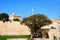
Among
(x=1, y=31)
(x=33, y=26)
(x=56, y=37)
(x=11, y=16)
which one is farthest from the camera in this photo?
(x=11, y=16)

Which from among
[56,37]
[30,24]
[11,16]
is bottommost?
[56,37]

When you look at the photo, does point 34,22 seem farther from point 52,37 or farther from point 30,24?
point 52,37

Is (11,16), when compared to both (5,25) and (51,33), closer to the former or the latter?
(5,25)

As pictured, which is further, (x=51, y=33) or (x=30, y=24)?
(x=30, y=24)

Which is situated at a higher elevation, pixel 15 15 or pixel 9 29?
pixel 15 15

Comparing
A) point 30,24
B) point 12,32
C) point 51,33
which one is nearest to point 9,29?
point 12,32

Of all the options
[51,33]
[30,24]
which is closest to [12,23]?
[30,24]

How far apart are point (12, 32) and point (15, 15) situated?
2706 cm

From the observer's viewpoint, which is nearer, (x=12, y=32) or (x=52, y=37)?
(x=52, y=37)

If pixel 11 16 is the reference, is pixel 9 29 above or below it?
below

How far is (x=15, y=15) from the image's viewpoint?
69875 mm

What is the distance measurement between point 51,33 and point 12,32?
25317 millimetres

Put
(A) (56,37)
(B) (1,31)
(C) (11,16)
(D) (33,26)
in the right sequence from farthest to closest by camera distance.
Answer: (C) (11,16) < (B) (1,31) < (D) (33,26) < (A) (56,37)

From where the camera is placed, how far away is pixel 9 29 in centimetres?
4341
